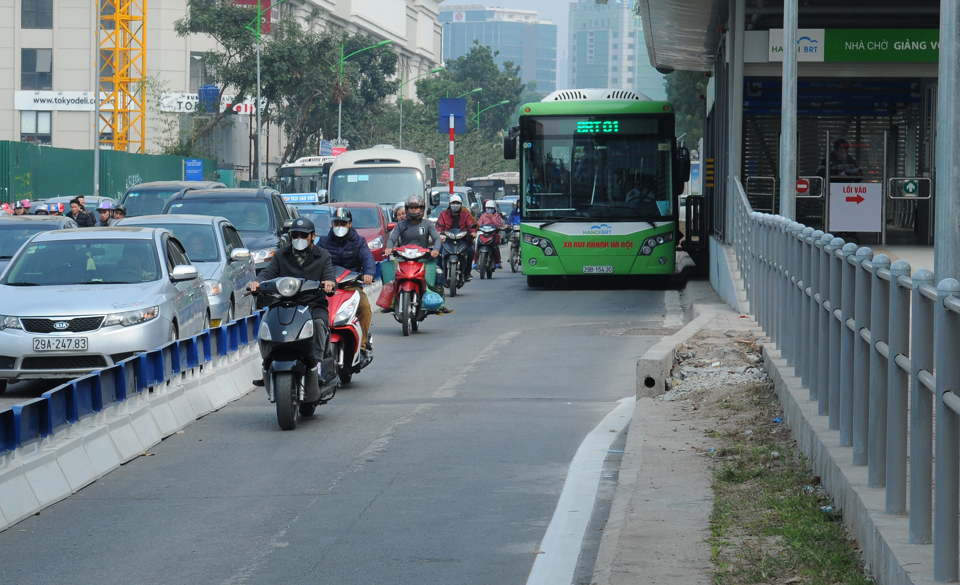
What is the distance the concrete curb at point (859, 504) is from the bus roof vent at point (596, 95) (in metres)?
15.9

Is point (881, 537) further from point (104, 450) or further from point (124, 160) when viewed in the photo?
point (124, 160)

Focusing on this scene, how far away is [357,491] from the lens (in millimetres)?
7773

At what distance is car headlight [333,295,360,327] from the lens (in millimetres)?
11586

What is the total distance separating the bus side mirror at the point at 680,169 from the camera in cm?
2312

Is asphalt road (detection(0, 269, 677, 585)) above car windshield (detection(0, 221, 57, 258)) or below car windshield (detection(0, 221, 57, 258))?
below

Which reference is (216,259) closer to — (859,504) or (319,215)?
(319,215)

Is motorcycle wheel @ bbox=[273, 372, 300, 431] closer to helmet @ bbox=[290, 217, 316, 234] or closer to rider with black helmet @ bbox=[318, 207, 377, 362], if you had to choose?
helmet @ bbox=[290, 217, 316, 234]

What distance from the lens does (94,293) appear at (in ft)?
40.9

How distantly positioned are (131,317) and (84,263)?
130 cm

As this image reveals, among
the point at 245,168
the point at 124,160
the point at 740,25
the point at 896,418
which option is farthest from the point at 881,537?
the point at 245,168

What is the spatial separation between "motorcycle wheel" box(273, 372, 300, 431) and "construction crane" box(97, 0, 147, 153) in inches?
2616

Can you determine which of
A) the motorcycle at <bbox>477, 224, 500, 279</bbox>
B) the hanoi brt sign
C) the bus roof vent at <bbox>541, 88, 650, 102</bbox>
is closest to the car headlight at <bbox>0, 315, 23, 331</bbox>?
the bus roof vent at <bbox>541, 88, 650, 102</bbox>

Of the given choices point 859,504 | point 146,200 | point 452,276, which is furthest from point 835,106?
point 859,504

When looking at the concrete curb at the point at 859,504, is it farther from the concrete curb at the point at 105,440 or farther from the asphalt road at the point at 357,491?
the concrete curb at the point at 105,440
